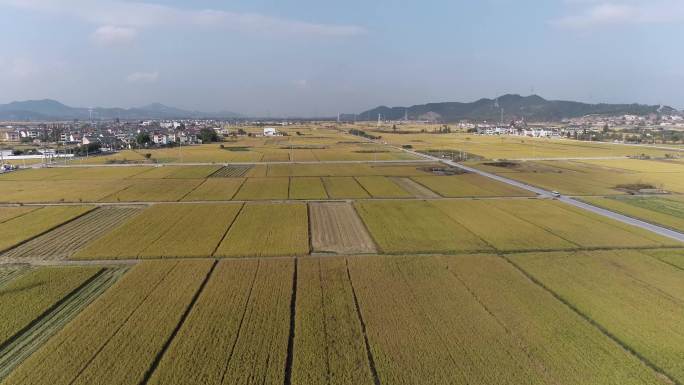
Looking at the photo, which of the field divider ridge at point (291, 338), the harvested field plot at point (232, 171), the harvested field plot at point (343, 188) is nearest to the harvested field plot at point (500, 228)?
the harvested field plot at point (343, 188)

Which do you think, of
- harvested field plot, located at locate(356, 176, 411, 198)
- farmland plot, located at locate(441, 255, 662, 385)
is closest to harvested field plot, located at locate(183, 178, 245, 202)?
harvested field plot, located at locate(356, 176, 411, 198)

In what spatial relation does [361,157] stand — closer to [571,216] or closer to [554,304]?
[571,216]

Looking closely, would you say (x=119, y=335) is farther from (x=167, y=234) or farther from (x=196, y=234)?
(x=167, y=234)

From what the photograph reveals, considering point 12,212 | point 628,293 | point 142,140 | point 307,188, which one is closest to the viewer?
point 628,293

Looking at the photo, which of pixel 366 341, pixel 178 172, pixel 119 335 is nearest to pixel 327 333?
pixel 366 341

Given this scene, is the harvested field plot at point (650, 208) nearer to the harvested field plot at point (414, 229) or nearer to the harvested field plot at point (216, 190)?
the harvested field plot at point (414, 229)

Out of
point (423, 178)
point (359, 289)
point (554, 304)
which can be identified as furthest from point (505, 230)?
point (423, 178)
